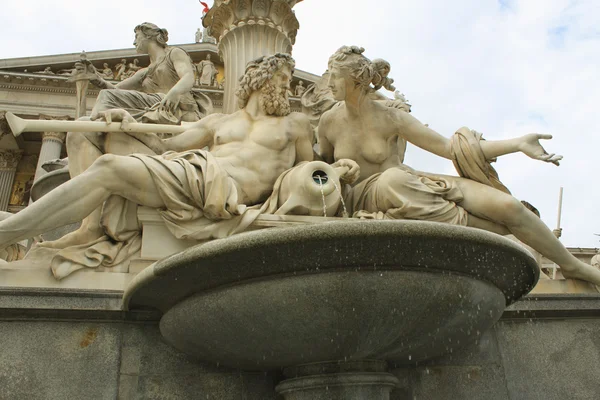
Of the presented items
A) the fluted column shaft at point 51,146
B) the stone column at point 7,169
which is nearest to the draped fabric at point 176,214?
the fluted column shaft at point 51,146

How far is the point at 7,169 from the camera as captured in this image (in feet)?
120

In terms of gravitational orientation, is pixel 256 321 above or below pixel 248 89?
below

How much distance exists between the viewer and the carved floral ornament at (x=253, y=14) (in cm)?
666

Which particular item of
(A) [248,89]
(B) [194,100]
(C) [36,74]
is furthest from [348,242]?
(C) [36,74]

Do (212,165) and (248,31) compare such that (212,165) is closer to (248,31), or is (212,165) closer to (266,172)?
(266,172)

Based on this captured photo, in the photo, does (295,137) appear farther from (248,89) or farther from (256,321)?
(256,321)

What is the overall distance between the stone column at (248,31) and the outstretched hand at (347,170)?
245cm

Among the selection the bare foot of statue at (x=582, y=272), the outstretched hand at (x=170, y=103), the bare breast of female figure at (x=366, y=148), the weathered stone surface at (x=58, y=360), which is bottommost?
the weathered stone surface at (x=58, y=360)

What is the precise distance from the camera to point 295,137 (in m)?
4.74

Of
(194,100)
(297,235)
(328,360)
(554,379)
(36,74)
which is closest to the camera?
(297,235)

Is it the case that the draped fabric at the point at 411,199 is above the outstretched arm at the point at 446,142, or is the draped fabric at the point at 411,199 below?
below

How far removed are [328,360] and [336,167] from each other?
5.54 ft

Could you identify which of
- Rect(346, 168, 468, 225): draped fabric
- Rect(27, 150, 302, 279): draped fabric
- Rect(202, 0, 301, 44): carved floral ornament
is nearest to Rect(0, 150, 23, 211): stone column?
Rect(202, 0, 301, 44): carved floral ornament

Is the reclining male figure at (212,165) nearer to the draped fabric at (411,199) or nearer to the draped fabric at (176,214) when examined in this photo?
the draped fabric at (176,214)
